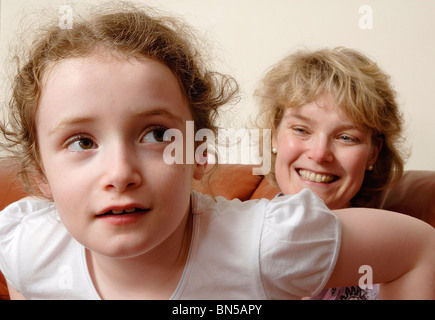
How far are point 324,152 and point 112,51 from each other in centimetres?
74

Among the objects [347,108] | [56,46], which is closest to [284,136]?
[347,108]

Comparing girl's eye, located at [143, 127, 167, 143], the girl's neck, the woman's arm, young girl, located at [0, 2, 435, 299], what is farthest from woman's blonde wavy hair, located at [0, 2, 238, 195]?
the woman's arm

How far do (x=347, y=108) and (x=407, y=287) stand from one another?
598 millimetres

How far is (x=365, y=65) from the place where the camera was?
1.39 metres

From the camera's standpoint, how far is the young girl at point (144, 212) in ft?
2.15

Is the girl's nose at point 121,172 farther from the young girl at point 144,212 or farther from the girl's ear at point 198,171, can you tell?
the girl's ear at point 198,171

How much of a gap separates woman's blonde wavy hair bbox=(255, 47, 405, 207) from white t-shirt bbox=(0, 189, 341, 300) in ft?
1.87

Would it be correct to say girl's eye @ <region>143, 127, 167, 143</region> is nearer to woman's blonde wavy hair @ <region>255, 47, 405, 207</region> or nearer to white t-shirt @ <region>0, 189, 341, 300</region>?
white t-shirt @ <region>0, 189, 341, 300</region>

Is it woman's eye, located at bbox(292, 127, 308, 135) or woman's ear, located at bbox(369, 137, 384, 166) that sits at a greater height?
woman's eye, located at bbox(292, 127, 308, 135)

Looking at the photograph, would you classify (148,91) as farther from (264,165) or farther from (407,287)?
(264,165)

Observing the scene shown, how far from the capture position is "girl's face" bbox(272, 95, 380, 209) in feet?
4.20

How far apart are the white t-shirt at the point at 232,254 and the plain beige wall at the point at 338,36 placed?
111 centimetres

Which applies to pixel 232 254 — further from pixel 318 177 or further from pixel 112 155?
pixel 318 177

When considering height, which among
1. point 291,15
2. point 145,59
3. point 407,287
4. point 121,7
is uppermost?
point 291,15
